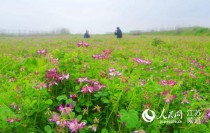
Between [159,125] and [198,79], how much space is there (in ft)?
12.0

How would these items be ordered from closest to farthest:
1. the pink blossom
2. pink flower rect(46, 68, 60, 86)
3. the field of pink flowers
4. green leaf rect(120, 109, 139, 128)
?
green leaf rect(120, 109, 139, 128), the field of pink flowers, the pink blossom, pink flower rect(46, 68, 60, 86)

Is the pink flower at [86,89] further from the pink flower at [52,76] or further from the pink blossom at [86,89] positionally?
the pink flower at [52,76]

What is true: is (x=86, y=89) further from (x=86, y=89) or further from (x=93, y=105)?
(x=93, y=105)

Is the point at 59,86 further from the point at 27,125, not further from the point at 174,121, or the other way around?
the point at 174,121

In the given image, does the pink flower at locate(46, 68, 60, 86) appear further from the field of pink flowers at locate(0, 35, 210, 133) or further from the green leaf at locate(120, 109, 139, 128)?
the green leaf at locate(120, 109, 139, 128)

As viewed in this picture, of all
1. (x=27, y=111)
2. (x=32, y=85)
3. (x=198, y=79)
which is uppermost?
(x=32, y=85)

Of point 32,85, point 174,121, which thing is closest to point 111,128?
point 174,121

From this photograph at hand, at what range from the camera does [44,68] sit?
3.26 m

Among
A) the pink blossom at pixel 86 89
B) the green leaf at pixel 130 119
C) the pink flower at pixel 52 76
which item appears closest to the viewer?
the green leaf at pixel 130 119

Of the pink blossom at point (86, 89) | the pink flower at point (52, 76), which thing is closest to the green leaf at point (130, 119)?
the pink blossom at point (86, 89)

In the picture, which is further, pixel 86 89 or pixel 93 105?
pixel 93 105
